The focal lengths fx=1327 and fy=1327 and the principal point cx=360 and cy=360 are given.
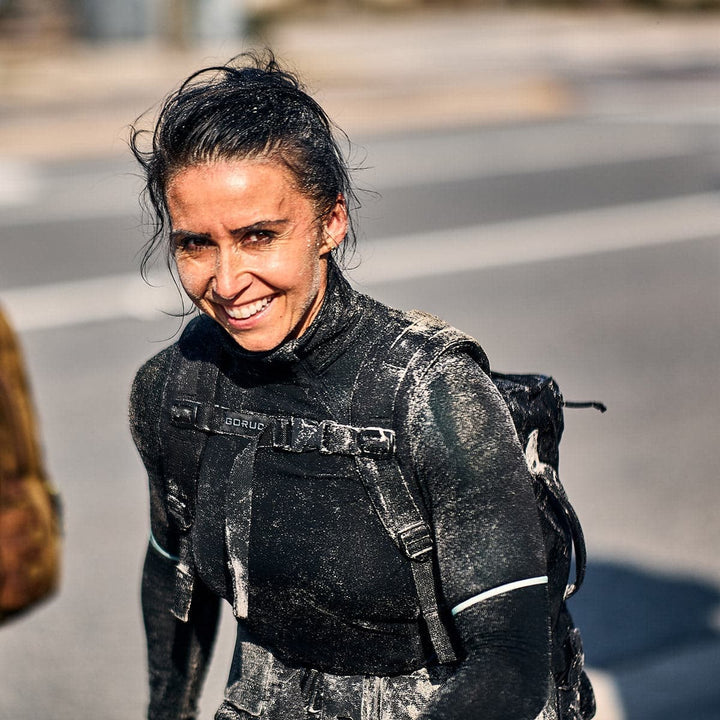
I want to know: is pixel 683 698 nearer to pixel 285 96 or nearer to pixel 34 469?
pixel 34 469

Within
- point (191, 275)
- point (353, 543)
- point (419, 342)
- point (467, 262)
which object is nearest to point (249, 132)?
point (191, 275)

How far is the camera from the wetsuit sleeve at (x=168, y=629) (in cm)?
236

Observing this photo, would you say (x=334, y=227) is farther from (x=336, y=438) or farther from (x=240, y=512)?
(x=240, y=512)

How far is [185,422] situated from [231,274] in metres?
0.29

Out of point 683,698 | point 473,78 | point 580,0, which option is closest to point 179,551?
point 683,698

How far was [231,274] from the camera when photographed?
2.03 m

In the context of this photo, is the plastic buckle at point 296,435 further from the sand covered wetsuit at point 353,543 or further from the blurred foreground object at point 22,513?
the blurred foreground object at point 22,513

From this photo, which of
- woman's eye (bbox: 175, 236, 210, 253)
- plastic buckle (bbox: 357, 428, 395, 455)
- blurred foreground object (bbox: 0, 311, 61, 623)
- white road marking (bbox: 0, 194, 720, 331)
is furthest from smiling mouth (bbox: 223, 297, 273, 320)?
white road marking (bbox: 0, 194, 720, 331)

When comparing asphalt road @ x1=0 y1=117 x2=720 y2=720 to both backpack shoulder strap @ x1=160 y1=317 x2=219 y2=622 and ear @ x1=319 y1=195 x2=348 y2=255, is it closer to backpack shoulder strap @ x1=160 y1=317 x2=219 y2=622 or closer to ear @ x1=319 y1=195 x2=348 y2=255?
backpack shoulder strap @ x1=160 y1=317 x2=219 y2=622

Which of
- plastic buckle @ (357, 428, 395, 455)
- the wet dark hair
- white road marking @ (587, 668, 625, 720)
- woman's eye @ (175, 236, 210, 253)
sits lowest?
white road marking @ (587, 668, 625, 720)

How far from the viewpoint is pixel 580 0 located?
3011 cm

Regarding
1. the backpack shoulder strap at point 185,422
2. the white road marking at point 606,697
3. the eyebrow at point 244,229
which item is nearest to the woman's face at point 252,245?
the eyebrow at point 244,229

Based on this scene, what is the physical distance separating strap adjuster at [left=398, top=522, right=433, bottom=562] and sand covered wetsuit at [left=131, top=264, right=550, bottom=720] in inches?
1.0

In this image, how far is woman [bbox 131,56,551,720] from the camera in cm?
194
